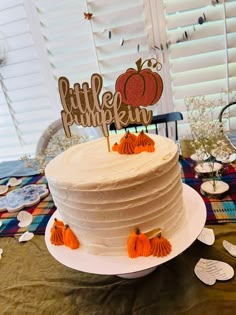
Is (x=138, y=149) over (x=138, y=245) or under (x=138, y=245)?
over

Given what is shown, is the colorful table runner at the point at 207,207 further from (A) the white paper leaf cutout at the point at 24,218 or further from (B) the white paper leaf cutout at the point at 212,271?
(B) the white paper leaf cutout at the point at 212,271

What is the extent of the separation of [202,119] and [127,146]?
48 cm

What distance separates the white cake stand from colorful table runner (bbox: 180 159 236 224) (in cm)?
17

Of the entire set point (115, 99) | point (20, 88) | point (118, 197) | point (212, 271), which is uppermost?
point (20, 88)

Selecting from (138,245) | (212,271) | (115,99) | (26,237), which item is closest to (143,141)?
(115,99)

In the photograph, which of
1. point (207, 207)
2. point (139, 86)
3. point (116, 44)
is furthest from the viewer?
point (116, 44)

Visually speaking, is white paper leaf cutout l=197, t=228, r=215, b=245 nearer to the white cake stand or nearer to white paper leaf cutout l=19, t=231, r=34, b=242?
the white cake stand

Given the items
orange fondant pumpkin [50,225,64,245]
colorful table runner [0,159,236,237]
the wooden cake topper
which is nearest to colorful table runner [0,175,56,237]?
colorful table runner [0,159,236,237]

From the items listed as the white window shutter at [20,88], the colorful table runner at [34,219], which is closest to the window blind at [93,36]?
the white window shutter at [20,88]

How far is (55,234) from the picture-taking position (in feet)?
2.21

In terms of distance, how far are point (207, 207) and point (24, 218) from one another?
72cm

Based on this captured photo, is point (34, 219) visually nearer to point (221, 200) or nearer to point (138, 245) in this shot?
point (138, 245)

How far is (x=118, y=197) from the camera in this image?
0.55 metres

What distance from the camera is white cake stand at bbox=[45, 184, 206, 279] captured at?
553mm
